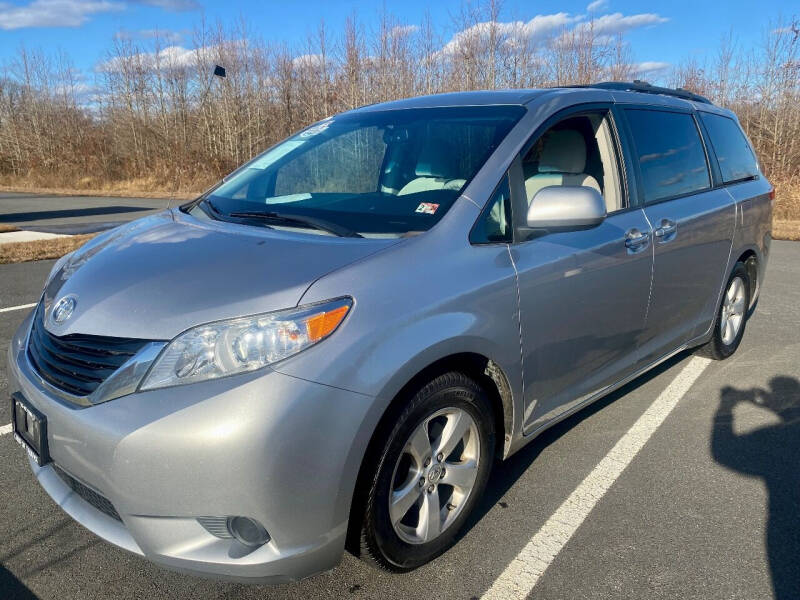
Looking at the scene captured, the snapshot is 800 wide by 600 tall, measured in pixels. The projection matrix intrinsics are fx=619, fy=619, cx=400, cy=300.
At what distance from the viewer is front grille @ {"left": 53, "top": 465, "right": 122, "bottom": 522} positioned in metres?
1.98

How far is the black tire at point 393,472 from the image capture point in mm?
2059

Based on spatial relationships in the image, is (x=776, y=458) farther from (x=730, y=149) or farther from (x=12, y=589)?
(x=12, y=589)

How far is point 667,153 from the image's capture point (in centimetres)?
372

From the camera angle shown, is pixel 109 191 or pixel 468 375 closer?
pixel 468 375

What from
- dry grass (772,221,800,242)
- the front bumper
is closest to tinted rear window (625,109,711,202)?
the front bumper

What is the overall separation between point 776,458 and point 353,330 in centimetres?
261

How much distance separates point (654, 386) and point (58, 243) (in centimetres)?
923

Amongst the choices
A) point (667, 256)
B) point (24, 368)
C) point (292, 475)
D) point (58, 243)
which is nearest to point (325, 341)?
Answer: point (292, 475)

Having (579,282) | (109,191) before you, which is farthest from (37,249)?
(109,191)

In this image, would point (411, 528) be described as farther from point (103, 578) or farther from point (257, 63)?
point (257, 63)

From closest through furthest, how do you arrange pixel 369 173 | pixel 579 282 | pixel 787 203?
pixel 579 282 < pixel 369 173 < pixel 787 203

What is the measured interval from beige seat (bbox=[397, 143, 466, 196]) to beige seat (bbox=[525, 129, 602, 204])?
396 millimetres

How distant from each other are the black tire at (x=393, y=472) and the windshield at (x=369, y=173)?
2.03 ft

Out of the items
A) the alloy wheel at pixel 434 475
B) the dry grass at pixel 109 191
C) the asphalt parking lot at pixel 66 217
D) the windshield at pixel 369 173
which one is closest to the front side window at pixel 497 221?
the windshield at pixel 369 173
